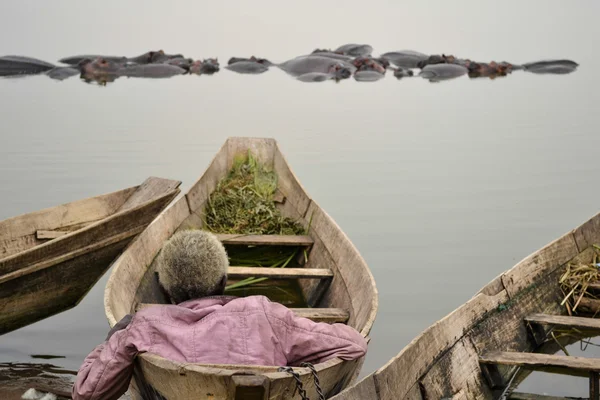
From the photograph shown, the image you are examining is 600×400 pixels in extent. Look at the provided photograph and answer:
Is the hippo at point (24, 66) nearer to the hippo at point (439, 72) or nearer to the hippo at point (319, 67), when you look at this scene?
the hippo at point (319, 67)

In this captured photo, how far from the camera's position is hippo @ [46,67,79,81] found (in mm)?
33822

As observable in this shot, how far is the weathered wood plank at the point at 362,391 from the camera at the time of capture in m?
3.93

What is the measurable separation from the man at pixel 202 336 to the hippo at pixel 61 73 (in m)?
30.9

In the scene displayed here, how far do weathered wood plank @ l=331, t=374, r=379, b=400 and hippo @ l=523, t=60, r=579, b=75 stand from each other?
3735 cm

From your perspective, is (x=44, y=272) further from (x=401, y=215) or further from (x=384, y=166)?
(x=384, y=166)

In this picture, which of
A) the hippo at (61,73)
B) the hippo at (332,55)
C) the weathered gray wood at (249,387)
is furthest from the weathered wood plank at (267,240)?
the hippo at (332,55)

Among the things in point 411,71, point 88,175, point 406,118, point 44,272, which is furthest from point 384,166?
point 411,71

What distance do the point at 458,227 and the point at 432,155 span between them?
206 inches

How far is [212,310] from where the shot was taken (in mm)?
4250

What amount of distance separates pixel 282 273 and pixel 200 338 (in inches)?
104

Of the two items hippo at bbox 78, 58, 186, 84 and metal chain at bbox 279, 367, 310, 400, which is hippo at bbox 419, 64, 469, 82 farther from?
metal chain at bbox 279, 367, 310, 400

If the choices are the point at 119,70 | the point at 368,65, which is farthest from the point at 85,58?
the point at 368,65

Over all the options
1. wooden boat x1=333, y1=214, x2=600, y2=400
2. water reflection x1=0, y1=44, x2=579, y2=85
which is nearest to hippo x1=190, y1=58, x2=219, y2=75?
water reflection x1=0, y1=44, x2=579, y2=85

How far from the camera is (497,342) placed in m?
5.95
